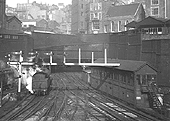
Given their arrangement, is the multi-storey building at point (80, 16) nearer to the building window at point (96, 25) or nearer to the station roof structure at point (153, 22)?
the building window at point (96, 25)

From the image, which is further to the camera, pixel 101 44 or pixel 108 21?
pixel 108 21

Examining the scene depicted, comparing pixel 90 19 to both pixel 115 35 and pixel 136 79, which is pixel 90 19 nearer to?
pixel 115 35

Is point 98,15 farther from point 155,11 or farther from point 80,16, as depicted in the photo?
point 155,11

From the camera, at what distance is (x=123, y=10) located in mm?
63344

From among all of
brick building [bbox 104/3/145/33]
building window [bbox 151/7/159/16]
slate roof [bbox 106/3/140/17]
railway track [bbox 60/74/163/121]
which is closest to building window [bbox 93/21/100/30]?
brick building [bbox 104/3/145/33]

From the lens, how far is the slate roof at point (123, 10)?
6064cm

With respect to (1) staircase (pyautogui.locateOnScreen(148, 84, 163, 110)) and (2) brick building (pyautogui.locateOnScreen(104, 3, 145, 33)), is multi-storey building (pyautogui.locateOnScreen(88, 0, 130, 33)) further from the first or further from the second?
(1) staircase (pyautogui.locateOnScreen(148, 84, 163, 110))

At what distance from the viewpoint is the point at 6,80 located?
103 ft

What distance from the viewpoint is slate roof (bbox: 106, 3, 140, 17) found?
199ft

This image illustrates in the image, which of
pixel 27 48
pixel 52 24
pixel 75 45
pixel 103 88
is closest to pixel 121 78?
pixel 103 88

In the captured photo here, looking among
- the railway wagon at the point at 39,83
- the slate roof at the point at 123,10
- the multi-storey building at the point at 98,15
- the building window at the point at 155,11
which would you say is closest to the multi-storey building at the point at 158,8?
the building window at the point at 155,11

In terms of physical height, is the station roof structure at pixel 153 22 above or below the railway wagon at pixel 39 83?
above

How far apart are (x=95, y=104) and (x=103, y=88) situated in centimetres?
741

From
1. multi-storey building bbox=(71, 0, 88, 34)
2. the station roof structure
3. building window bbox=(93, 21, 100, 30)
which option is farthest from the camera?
multi-storey building bbox=(71, 0, 88, 34)
